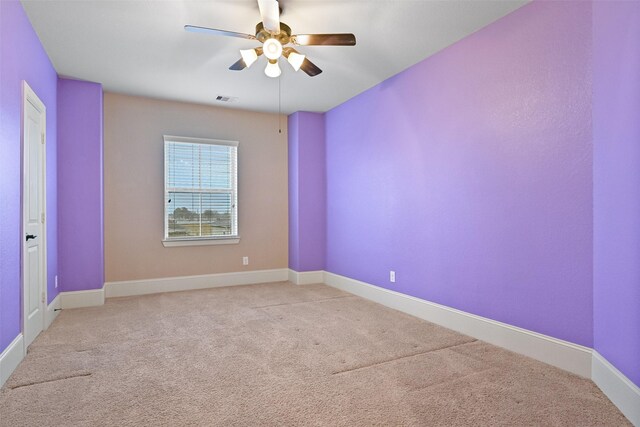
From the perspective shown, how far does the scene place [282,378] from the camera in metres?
2.46

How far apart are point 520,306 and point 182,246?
4366mm

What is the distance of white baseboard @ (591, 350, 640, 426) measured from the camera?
1914mm

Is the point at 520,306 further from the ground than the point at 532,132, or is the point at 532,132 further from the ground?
the point at 532,132

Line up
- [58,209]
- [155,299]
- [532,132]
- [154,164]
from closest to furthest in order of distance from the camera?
[532,132] → [58,209] → [155,299] → [154,164]

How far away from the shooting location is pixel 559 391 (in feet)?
7.43

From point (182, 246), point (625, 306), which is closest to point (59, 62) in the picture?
point (182, 246)

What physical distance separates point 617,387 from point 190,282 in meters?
4.87

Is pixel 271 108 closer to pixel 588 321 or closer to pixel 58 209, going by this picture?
pixel 58 209

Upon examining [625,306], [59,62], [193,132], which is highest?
[59,62]

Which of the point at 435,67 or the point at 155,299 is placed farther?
the point at 155,299

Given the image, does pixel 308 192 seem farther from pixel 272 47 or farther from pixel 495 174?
pixel 495 174

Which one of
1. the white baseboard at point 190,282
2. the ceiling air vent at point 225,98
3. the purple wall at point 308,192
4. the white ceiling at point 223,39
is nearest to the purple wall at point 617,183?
the white ceiling at point 223,39

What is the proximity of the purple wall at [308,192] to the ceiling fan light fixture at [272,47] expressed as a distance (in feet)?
9.17

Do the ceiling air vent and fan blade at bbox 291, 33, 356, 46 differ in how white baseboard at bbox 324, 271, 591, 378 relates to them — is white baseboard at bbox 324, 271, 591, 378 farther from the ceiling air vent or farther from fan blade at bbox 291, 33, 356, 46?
the ceiling air vent
